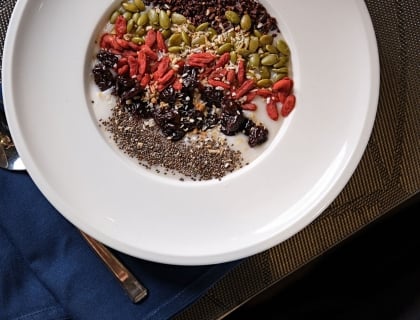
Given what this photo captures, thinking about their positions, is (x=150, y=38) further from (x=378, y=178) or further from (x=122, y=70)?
(x=378, y=178)

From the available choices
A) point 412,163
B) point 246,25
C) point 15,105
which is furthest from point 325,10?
point 15,105

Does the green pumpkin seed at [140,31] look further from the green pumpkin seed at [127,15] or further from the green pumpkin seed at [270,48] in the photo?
the green pumpkin seed at [270,48]

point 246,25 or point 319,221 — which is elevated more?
point 246,25

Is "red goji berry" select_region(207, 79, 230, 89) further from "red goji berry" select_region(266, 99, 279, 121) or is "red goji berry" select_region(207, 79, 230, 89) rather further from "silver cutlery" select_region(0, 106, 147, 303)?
"silver cutlery" select_region(0, 106, 147, 303)

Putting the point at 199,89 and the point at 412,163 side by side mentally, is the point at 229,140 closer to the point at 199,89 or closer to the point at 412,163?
the point at 199,89

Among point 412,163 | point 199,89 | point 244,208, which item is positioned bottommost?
point 412,163

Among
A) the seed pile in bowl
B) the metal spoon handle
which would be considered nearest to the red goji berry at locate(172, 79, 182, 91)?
the seed pile in bowl
